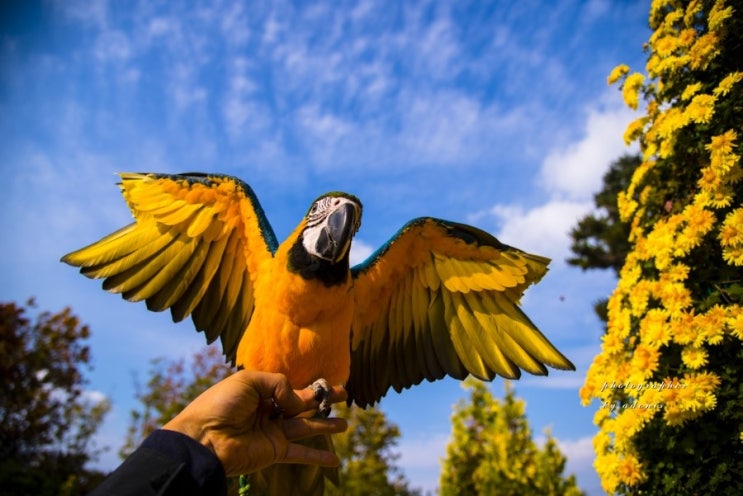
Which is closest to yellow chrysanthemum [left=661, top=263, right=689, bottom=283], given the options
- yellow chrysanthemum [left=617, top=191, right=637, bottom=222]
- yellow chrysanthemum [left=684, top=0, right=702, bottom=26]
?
yellow chrysanthemum [left=617, top=191, right=637, bottom=222]

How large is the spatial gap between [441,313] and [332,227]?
115cm

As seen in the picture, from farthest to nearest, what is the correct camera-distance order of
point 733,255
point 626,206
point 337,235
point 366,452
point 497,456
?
1. point 366,452
2. point 497,456
3. point 626,206
4. point 733,255
5. point 337,235

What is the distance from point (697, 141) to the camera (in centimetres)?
313

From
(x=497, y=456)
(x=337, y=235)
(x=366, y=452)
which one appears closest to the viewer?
(x=337, y=235)

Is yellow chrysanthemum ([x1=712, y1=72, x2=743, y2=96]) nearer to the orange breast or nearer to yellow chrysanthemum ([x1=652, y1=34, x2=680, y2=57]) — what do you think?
yellow chrysanthemum ([x1=652, y1=34, x2=680, y2=57])

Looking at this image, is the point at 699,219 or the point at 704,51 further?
the point at 704,51

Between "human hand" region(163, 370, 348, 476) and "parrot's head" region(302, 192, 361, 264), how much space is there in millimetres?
694

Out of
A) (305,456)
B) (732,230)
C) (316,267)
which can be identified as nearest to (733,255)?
(732,230)

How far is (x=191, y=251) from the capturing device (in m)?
3.01

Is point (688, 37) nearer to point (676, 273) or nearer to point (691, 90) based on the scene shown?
point (691, 90)

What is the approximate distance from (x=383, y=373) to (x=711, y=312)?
206 centimetres

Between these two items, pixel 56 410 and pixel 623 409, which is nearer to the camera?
pixel 623 409

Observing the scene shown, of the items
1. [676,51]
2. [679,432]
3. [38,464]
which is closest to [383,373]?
[679,432]

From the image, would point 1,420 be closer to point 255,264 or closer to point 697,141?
point 255,264
